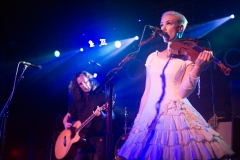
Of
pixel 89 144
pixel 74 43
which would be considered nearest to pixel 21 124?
pixel 74 43

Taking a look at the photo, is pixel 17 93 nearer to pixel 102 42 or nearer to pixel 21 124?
pixel 21 124

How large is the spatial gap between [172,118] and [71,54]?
8.67 meters

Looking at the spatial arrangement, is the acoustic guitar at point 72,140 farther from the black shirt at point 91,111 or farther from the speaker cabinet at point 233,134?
the speaker cabinet at point 233,134

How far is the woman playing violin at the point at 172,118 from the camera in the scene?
7.22 feet

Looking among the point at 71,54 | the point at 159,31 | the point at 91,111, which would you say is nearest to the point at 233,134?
the point at 91,111

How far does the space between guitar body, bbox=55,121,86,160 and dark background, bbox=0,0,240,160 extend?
7.13 ft

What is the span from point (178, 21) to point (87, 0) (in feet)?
20.7

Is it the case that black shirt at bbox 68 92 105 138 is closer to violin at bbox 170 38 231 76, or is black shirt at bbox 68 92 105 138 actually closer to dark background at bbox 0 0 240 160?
dark background at bbox 0 0 240 160

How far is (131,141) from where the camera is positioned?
8.23 feet

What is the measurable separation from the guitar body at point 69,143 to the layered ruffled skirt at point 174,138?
313cm

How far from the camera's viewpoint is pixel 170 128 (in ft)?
7.71

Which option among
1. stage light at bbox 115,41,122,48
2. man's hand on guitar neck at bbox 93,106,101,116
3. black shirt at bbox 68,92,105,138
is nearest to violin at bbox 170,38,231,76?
man's hand on guitar neck at bbox 93,106,101,116

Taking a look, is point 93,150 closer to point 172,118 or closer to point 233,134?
point 233,134

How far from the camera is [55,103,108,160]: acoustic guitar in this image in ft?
18.2
